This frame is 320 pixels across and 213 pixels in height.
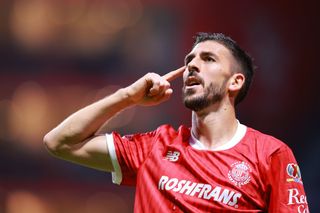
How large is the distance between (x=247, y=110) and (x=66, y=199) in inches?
66.1

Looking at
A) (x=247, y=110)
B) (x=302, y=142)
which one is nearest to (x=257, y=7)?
(x=247, y=110)

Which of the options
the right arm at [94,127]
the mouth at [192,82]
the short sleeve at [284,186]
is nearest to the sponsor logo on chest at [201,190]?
the short sleeve at [284,186]

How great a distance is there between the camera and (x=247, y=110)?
4.80m

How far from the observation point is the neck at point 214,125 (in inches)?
98.3

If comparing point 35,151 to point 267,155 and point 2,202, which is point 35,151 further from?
point 267,155

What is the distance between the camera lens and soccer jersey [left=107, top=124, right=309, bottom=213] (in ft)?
7.40

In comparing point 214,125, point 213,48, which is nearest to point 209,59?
point 213,48

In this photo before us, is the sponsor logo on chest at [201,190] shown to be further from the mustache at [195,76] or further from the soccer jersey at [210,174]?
the mustache at [195,76]

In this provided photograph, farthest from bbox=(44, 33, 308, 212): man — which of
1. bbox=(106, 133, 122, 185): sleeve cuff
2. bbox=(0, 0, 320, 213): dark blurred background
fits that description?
bbox=(0, 0, 320, 213): dark blurred background

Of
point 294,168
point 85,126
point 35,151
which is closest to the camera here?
point 294,168

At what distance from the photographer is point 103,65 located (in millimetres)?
5047

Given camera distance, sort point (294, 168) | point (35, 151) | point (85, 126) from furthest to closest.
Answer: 1. point (35, 151)
2. point (85, 126)
3. point (294, 168)

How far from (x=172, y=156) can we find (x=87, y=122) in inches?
A: 14.8

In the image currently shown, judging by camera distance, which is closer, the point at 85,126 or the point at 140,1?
the point at 85,126
